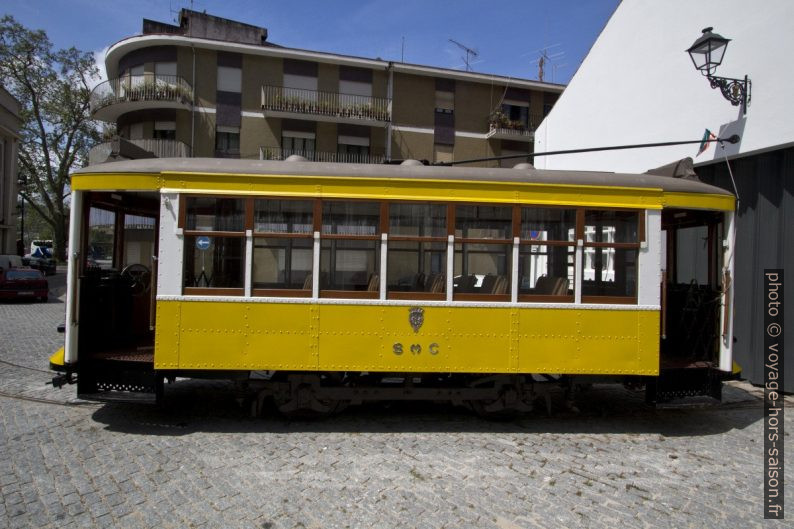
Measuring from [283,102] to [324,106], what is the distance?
6.66 feet

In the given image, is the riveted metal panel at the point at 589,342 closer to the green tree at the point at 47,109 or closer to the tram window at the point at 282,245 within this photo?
the tram window at the point at 282,245

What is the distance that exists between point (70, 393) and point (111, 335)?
4.83 feet

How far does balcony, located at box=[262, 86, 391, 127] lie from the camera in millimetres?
24625

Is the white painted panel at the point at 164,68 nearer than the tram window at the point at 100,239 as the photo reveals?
→ No

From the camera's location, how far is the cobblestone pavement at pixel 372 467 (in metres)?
3.71

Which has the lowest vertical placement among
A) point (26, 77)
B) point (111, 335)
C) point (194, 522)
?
point (194, 522)

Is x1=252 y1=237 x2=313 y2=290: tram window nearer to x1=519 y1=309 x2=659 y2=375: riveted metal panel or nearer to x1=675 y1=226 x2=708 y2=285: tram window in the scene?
x1=519 y1=309 x2=659 y2=375: riveted metal panel

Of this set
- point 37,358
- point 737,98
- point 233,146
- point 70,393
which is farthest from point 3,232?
point 737,98

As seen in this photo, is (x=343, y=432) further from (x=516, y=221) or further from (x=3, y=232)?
(x=3, y=232)

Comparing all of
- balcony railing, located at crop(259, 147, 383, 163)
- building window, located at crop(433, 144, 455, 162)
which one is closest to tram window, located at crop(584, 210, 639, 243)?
balcony railing, located at crop(259, 147, 383, 163)

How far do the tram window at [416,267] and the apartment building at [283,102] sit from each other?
1990 centimetres

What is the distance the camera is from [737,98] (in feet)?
25.0

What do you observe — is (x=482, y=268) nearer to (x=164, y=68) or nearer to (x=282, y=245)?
(x=282, y=245)

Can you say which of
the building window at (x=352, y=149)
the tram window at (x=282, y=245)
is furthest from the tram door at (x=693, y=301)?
the building window at (x=352, y=149)
